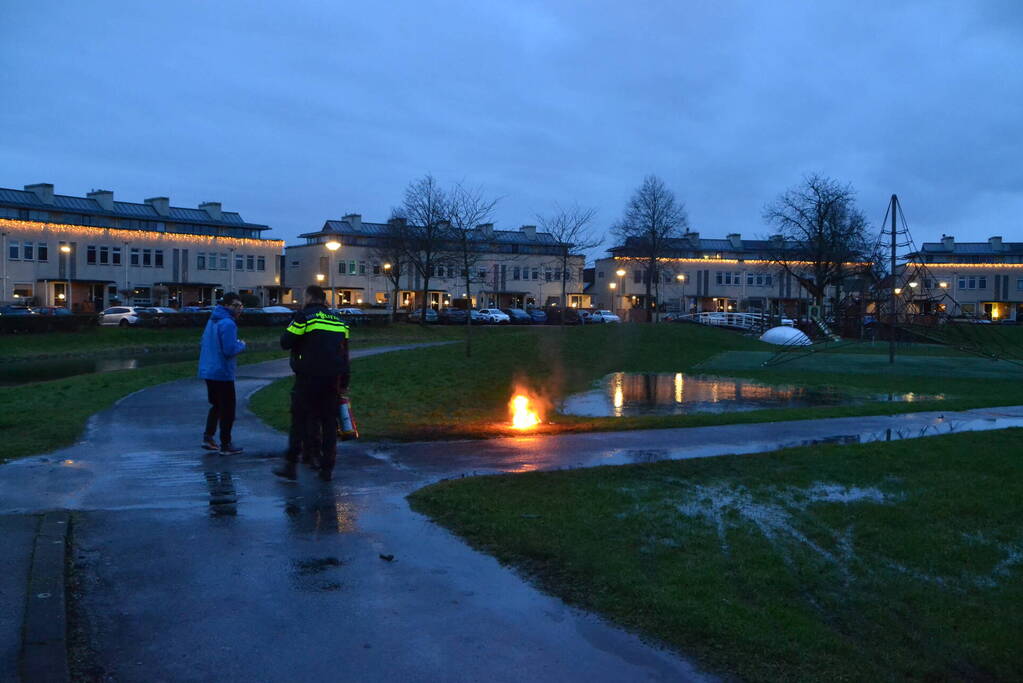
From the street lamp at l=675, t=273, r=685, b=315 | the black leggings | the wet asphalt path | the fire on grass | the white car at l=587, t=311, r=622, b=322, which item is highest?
the street lamp at l=675, t=273, r=685, b=315

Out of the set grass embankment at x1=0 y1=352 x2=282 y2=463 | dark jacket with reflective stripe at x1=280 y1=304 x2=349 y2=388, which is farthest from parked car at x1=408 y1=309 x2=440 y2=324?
dark jacket with reflective stripe at x1=280 y1=304 x2=349 y2=388

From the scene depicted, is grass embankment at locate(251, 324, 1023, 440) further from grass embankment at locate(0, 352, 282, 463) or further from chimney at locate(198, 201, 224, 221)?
chimney at locate(198, 201, 224, 221)

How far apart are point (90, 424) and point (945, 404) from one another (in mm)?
15737

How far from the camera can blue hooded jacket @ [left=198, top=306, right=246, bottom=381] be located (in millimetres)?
10656

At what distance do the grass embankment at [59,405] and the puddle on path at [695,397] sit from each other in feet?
28.8

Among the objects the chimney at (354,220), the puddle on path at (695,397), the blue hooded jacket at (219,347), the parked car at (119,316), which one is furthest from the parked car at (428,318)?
→ the blue hooded jacket at (219,347)

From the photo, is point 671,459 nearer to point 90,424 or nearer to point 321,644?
point 321,644

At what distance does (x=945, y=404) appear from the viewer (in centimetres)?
1825

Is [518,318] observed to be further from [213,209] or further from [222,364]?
[222,364]

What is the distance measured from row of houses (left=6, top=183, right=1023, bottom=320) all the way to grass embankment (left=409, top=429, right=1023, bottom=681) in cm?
4307

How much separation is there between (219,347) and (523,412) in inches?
288

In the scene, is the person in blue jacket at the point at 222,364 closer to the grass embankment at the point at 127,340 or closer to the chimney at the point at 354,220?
the grass embankment at the point at 127,340

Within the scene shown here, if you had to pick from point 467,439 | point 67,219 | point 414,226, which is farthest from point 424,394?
point 67,219

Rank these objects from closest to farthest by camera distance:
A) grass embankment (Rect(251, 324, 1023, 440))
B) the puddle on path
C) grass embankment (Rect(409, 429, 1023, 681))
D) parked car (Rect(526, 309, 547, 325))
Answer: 1. grass embankment (Rect(409, 429, 1023, 681))
2. grass embankment (Rect(251, 324, 1023, 440))
3. the puddle on path
4. parked car (Rect(526, 309, 547, 325))
